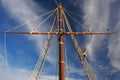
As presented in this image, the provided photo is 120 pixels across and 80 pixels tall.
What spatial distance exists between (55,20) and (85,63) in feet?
28.8

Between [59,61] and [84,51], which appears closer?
[59,61]

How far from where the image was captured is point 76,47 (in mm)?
40219

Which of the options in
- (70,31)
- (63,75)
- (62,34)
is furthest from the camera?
(70,31)

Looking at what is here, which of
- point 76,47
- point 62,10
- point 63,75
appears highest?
point 62,10

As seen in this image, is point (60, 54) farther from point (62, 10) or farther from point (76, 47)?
point (62, 10)

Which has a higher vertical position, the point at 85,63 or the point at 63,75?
the point at 85,63

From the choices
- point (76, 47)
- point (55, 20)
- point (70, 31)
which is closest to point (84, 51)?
point (76, 47)

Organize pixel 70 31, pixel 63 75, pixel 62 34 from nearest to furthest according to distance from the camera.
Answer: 1. pixel 63 75
2. pixel 62 34
3. pixel 70 31

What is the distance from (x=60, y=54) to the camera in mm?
36375

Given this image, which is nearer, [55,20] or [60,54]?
[60,54]

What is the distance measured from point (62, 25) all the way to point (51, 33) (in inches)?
87.8

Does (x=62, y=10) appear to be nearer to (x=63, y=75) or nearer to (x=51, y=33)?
(x=51, y=33)

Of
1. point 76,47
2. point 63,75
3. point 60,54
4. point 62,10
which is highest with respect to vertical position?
point 62,10

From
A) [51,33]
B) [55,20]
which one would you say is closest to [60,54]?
[51,33]
